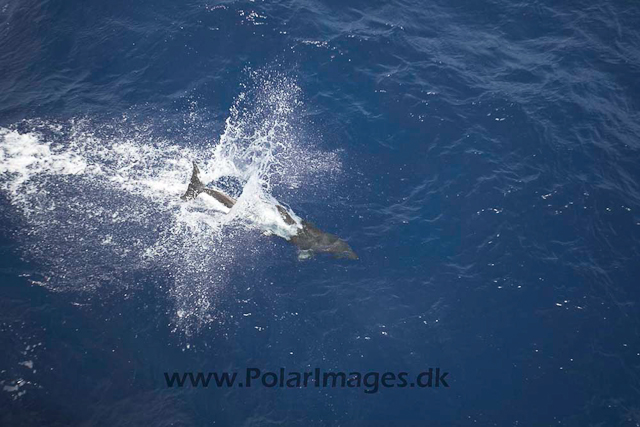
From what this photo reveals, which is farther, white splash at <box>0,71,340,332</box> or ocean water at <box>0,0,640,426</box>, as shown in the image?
white splash at <box>0,71,340,332</box>

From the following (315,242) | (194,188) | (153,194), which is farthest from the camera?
(153,194)

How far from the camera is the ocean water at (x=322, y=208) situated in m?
24.2

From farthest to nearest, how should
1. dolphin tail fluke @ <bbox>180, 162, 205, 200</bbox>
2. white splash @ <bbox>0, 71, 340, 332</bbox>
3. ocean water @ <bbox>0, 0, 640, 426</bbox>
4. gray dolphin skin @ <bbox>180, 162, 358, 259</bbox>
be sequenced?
dolphin tail fluke @ <bbox>180, 162, 205, 200</bbox>
gray dolphin skin @ <bbox>180, 162, 358, 259</bbox>
white splash @ <bbox>0, 71, 340, 332</bbox>
ocean water @ <bbox>0, 0, 640, 426</bbox>

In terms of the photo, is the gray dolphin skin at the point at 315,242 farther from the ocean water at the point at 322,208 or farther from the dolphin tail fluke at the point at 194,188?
the dolphin tail fluke at the point at 194,188

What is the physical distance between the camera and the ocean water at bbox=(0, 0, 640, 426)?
24.2 meters

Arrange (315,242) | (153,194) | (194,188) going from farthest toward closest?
(153,194) → (194,188) → (315,242)

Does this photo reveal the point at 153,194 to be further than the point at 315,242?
Yes

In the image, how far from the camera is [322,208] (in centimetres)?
3036

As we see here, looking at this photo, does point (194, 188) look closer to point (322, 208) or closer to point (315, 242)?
point (322, 208)

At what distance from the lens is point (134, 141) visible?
1296 inches

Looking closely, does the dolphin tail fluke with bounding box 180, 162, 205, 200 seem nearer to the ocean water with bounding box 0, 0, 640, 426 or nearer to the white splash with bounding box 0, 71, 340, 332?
the white splash with bounding box 0, 71, 340, 332

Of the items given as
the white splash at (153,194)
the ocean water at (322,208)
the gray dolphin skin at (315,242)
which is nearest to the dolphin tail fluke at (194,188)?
the white splash at (153,194)

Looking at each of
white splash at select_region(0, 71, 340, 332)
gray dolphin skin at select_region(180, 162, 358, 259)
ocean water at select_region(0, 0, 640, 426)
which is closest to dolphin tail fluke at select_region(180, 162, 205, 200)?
white splash at select_region(0, 71, 340, 332)

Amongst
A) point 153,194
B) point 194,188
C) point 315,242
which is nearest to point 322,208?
point 315,242
